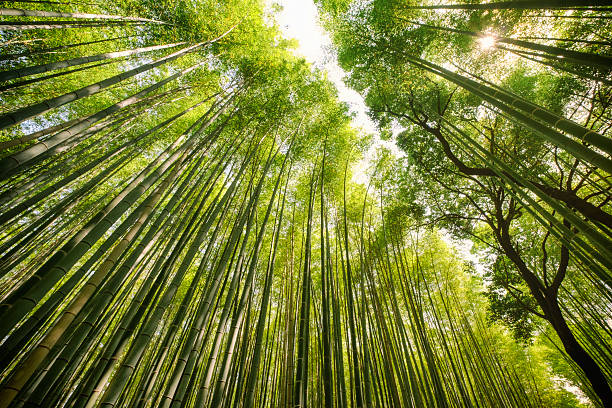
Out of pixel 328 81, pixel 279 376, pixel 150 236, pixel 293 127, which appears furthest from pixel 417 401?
pixel 328 81

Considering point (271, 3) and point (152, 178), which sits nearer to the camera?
point (152, 178)

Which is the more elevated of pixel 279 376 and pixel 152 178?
pixel 152 178

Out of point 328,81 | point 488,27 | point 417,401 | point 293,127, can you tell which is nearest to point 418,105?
point 488,27

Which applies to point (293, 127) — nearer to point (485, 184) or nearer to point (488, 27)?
point (488, 27)

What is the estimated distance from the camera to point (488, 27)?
349 cm

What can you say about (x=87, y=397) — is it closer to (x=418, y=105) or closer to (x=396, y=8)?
(x=396, y=8)

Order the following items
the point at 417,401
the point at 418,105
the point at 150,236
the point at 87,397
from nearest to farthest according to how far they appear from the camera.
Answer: the point at 87,397 < the point at 150,236 < the point at 417,401 < the point at 418,105

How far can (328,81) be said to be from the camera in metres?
5.29

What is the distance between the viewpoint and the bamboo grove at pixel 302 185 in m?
2.11

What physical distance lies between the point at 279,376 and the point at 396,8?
571 cm

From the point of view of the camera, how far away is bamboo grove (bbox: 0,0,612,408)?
83.2 inches

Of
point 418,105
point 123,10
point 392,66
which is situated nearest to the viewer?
point 123,10

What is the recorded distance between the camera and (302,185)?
18.0ft

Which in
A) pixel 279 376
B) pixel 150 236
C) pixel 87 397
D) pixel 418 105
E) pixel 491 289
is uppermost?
pixel 418 105
